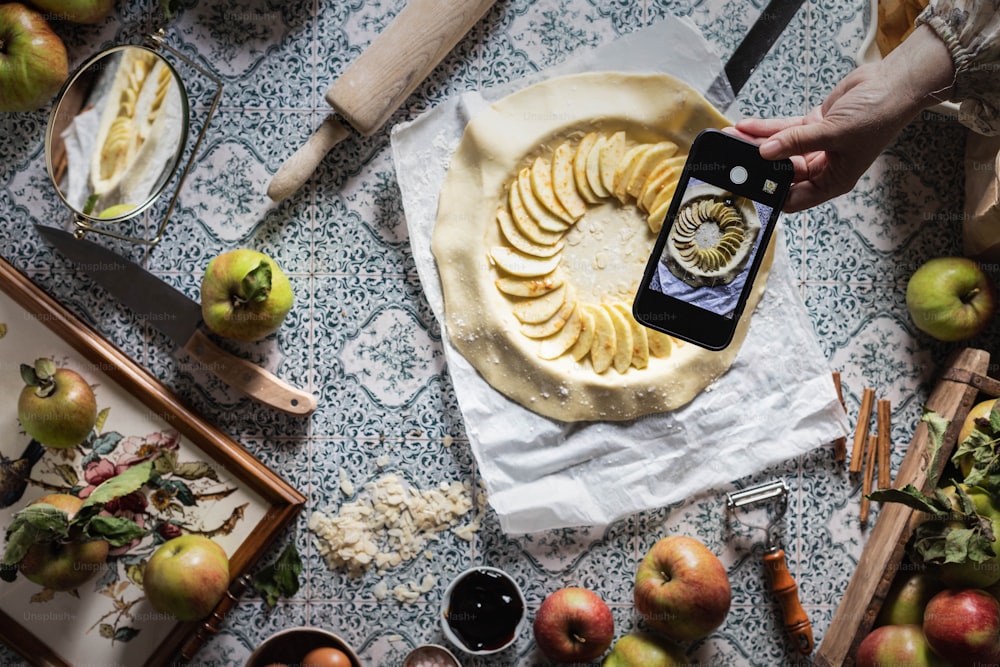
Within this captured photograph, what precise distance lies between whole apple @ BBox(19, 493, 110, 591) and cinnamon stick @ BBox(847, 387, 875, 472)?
1.57 m

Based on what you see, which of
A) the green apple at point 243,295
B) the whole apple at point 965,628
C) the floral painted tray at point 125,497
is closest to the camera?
the whole apple at point 965,628

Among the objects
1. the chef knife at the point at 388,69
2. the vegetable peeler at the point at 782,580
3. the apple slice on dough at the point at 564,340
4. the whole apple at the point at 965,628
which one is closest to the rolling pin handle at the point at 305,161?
the chef knife at the point at 388,69

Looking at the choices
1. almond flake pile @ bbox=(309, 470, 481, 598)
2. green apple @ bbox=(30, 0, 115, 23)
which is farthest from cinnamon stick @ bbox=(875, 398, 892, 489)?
green apple @ bbox=(30, 0, 115, 23)

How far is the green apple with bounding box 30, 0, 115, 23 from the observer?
166cm

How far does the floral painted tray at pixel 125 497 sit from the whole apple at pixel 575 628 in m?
0.57

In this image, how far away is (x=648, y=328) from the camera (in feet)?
5.44

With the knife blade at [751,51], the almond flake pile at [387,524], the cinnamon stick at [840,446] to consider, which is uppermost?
the knife blade at [751,51]

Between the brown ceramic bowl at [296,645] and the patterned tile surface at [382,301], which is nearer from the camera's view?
the brown ceramic bowl at [296,645]

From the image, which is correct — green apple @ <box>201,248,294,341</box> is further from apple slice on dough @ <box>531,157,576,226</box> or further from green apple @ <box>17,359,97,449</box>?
apple slice on dough @ <box>531,157,576,226</box>

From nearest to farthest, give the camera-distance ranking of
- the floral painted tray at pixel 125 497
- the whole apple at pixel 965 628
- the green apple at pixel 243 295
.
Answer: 1. the whole apple at pixel 965 628
2. the green apple at pixel 243 295
3. the floral painted tray at pixel 125 497

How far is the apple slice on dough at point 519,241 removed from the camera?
170 centimetres

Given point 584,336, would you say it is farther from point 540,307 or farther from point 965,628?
point 965,628

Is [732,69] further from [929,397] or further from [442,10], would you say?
[929,397]

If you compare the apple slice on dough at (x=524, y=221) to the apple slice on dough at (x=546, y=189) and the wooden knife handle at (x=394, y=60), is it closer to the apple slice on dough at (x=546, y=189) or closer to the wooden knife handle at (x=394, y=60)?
the apple slice on dough at (x=546, y=189)
